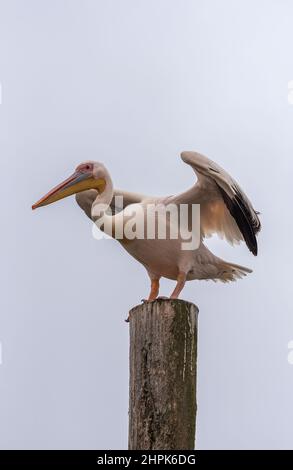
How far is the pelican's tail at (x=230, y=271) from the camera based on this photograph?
784cm

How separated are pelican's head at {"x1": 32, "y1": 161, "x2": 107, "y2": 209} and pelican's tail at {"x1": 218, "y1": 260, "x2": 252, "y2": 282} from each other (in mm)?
1238

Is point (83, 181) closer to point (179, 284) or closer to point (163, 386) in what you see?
point (179, 284)

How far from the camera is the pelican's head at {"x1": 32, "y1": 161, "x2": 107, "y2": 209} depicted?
7582 mm

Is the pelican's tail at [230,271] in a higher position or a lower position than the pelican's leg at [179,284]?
higher

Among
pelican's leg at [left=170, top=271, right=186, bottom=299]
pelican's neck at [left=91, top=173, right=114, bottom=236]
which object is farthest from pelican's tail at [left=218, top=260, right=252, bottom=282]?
pelican's neck at [left=91, top=173, right=114, bottom=236]

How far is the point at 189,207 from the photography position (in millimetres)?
7586

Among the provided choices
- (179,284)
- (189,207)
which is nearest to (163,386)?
(179,284)

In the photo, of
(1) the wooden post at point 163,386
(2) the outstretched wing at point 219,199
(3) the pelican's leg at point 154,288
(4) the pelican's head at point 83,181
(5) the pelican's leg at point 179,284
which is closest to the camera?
(1) the wooden post at point 163,386

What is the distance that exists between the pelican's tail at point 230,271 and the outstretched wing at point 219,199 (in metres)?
0.29

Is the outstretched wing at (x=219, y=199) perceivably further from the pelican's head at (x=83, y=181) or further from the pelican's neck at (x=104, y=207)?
the pelican's head at (x=83, y=181)

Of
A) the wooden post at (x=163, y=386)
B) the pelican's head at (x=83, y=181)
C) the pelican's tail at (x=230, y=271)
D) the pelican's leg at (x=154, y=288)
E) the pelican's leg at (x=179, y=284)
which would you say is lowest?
the wooden post at (x=163, y=386)

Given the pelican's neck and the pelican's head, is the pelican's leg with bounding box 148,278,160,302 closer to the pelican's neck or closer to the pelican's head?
the pelican's neck

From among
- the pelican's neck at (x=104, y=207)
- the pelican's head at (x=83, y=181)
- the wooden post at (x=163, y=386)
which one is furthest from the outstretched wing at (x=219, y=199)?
the wooden post at (x=163, y=386)
